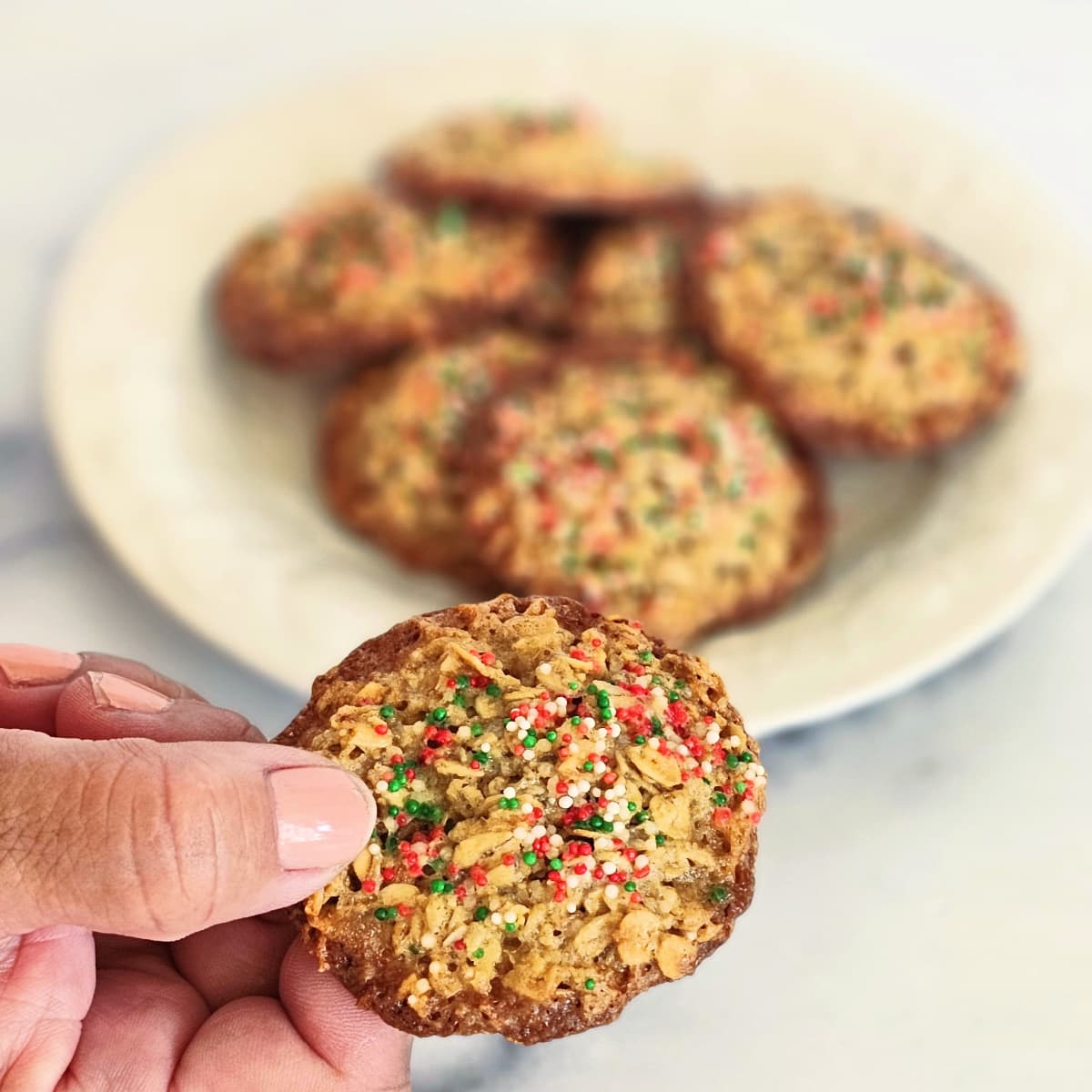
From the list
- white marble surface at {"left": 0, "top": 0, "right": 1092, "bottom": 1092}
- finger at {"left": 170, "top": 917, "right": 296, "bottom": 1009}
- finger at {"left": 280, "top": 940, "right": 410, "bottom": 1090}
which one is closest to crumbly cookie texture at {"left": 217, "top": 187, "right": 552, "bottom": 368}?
white marble surface at {"left": 0, "top": 0, "right": 1092, "bottom": 1092}

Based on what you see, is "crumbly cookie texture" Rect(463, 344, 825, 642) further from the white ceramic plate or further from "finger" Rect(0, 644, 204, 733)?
"finger" Rect(0, 644, 204, 733)

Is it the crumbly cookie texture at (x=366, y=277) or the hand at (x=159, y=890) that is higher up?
the crumbly cookie texture at (x=366, y=277)

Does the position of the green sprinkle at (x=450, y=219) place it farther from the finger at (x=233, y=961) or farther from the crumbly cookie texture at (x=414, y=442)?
the finger at (x=233, y=961)

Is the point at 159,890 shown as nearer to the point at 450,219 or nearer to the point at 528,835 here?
the point at 528,835

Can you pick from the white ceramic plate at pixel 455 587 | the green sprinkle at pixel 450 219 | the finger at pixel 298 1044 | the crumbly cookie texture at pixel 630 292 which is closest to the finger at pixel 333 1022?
the finger at pixel 298 1044

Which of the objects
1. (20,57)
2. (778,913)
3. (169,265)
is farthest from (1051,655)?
(20,57)

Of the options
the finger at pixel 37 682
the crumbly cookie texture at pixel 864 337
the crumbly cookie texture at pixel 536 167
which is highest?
the crumbly cookie texture at pixel 536 167

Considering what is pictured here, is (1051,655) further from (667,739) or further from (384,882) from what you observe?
(384,882)

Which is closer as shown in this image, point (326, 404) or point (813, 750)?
point (813, 750)
